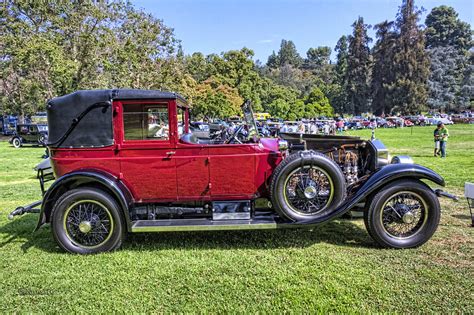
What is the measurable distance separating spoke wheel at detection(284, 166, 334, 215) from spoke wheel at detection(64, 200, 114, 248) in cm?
239

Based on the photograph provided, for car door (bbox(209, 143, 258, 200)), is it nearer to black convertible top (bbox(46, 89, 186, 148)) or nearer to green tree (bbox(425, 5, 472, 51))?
black convertible top (bbox(46, 89, 186, 148))

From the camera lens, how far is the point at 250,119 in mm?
5496

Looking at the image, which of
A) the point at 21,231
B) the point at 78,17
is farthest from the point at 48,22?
the point at 21,231

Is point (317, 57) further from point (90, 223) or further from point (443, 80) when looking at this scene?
point (90, 223)

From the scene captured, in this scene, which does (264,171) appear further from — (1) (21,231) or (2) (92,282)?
(1) (21,231)

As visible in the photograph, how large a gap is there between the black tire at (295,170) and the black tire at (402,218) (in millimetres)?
438

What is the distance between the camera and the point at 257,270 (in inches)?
167

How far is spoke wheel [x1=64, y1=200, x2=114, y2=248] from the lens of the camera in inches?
188

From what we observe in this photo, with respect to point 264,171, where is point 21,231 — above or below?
below

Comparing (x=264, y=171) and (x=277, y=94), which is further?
(x=277, y=94)

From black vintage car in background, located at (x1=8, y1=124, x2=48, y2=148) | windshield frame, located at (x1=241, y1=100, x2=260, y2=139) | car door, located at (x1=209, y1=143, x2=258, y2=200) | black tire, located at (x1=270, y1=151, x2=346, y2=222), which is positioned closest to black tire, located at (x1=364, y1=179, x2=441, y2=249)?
black tire, located at (x1=270, y1=151, x2=346, y2=222)

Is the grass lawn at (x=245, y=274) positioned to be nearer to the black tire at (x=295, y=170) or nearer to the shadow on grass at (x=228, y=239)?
the shadow on grass at (x=228, y=239)

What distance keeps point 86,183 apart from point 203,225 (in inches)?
66.3

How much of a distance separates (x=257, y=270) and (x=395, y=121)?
150 ft
